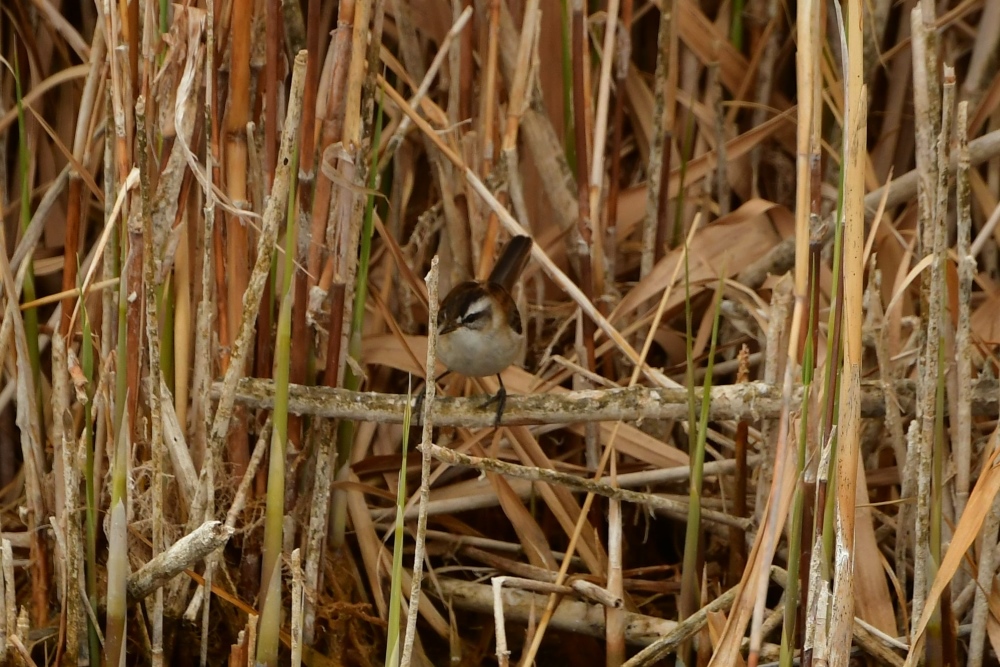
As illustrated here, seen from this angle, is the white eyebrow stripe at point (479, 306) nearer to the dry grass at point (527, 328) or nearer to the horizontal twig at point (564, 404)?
the dry grass at point (527, 328)

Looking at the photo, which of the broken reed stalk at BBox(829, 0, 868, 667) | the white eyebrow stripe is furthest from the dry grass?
the white eyebrow stripe

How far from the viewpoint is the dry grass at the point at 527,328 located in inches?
A: 73.3

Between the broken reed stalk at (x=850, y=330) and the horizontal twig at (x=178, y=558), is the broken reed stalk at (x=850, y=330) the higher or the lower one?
the higher one

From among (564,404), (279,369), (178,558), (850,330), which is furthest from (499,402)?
(850,330)

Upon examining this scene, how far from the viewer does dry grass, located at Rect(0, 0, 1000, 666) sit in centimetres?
186

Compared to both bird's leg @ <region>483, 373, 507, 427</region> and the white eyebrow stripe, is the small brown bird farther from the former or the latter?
bird's leg @ <region>483, 373, 507, 427</region>

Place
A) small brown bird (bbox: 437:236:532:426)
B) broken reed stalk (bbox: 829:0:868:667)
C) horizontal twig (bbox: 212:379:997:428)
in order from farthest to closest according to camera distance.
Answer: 1. small brown bird (bbox: 437:236:532:426)
2. horizontal twig (bbox: 212:379:997:428)
3. broken reed stalk (bbox: 829:0:868:667)

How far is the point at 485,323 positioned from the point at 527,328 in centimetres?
50

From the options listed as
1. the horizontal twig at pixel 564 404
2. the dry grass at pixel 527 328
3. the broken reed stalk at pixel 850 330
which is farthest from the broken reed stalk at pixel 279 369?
the broken reed stalk at pixel 850 330

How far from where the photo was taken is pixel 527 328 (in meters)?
2.99

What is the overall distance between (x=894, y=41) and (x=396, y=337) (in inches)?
69.7

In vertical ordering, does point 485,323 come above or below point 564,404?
above

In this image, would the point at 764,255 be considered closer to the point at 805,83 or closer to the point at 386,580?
the point at 386,580

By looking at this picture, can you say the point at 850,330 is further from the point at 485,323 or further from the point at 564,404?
the point at 485,323
